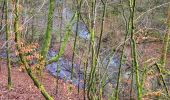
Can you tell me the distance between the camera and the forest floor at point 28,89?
1651 cm

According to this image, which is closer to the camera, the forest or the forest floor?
the forest

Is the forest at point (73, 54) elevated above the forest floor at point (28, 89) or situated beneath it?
elevated above

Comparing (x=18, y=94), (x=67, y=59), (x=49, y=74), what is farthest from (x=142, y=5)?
(x=18, y=94)

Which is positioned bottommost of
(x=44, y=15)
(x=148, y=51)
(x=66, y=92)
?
(x=66, y=92)

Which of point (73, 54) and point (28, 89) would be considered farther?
point (28, 89)

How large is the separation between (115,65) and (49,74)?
3.90 m

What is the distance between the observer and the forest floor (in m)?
16.5

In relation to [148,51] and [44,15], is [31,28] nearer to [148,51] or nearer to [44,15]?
[44,15]

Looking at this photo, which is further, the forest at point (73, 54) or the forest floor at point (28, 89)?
the forest floor at point (28, 89)

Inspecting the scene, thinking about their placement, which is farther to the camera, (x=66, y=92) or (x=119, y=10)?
(x=119, y=10)

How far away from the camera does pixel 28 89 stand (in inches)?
699

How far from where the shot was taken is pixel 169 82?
1869 centimetres

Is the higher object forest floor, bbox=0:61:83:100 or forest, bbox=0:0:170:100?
forest, bbox=0:0:170:100

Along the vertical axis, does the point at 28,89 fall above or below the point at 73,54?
below
